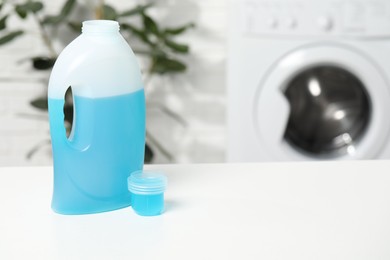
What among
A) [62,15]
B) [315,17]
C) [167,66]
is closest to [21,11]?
[62,15]

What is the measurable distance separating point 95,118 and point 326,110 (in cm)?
178

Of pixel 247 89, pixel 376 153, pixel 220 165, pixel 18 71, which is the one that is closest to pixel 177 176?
pixel 220 165

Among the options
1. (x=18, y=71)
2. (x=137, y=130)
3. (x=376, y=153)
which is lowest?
(x=376, y=153)

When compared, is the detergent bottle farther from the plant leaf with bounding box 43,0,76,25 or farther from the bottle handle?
the plant leaf with bounding box 43,0,76,25

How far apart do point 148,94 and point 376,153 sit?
0.94 metres

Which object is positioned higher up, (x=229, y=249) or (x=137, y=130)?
(x=137, y=130)

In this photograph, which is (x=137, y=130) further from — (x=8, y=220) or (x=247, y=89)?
(x=247, y=89)

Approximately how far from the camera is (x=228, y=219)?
3.47 ft

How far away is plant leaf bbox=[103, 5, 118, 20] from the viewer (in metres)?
2.61

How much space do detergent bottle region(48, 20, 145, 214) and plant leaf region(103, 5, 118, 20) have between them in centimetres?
155

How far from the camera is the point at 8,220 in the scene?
1058 millimetres

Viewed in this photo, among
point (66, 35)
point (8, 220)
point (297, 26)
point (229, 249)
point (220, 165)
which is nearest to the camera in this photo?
point (229, 249)

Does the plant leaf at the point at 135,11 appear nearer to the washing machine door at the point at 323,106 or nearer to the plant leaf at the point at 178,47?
the plant leaf at the point at 178,47

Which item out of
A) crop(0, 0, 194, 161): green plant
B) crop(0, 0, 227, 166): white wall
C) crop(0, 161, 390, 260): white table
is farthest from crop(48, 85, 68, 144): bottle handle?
crop(0, 0, 227, 166): white wall
